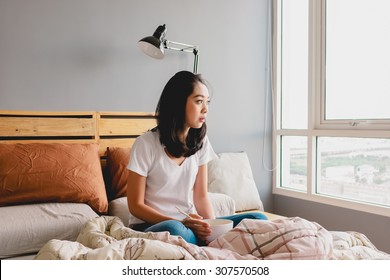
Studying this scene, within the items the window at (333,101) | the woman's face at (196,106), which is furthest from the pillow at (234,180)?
the woman's face at (196,106)

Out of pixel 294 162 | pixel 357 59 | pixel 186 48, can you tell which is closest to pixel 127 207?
pixel 186 48

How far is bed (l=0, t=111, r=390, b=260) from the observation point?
1.22 meters

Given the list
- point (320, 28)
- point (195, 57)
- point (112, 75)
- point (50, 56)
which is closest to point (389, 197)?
point (320, 28)

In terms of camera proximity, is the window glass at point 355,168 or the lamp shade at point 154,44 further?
the window glass at point 355,168

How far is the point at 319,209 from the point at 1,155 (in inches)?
88.5

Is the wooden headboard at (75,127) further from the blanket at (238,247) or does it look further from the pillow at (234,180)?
the blanket at (238,247)

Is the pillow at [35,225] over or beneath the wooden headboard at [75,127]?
beneath

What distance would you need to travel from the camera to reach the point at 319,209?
10.1ft

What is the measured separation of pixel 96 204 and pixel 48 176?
0.95ft

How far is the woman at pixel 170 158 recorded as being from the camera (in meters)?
1.73

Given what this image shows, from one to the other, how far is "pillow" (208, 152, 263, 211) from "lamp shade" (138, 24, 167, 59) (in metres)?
0.90

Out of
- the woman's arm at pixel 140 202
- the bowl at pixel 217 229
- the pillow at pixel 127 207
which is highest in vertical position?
the woman's arm at pixel 140 202

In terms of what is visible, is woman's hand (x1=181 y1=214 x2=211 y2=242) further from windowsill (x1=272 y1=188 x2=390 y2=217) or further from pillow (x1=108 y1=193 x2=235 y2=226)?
windowsill (x1=272 y1=188 x2=390 y2=217)
